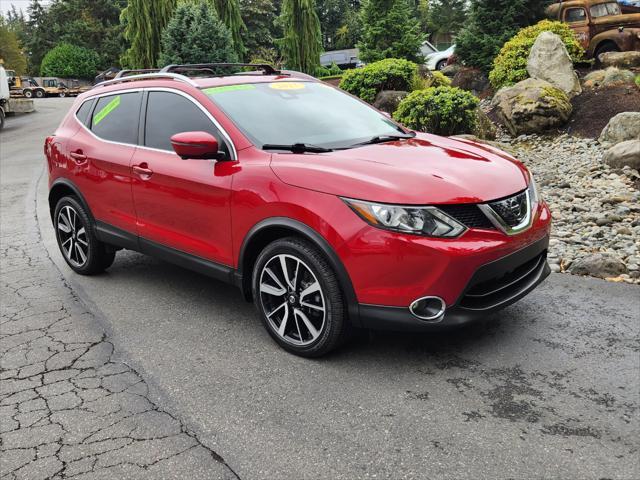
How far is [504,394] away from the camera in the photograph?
3.34 metres

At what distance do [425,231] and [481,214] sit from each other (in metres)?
0.37

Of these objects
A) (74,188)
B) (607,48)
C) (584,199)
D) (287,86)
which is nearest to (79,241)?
(74,188)

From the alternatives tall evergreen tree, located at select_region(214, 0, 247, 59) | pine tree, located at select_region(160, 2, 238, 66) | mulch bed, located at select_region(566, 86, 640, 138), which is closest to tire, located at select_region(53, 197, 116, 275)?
mulch bed, located at select_region(566, 86, 640, 138)

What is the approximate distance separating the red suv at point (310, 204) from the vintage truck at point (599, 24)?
12.4 meters

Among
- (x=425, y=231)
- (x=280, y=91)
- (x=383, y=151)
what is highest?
(x=280, y=91)

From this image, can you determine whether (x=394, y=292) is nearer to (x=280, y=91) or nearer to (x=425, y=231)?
(x=425, y=231)

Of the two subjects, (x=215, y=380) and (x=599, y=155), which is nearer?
(x=215, y=380)

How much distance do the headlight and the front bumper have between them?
0.95 ft

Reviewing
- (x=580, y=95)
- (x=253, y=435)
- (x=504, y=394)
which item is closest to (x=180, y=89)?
(x=253, y=435)

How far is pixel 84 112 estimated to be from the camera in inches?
221

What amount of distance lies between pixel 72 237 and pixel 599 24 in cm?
1425

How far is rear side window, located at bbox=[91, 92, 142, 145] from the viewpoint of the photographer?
494 cm

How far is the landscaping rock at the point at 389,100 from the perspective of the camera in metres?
12.1

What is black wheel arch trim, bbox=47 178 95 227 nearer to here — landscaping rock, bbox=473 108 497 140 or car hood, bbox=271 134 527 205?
car hood, bbox=271 134 527 205
